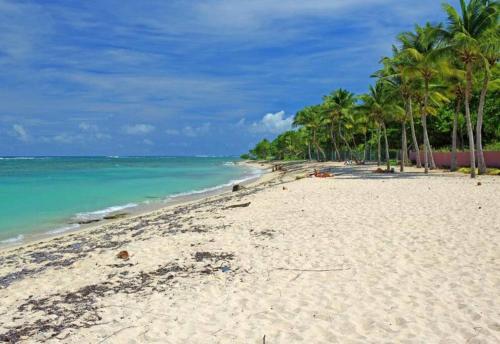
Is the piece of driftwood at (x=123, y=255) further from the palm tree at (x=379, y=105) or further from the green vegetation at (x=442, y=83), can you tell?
the palm tree at (x=379, y=105)

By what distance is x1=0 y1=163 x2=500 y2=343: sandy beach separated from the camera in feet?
18.0

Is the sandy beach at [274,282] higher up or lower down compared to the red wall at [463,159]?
lower down

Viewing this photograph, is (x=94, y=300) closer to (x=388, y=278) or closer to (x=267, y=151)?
(x=388, y=278)

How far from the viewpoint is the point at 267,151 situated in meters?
134

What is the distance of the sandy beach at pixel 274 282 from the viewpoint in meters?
5.50

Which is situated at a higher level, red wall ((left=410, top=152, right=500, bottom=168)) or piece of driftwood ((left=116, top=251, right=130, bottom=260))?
red wall ((left=410, top=152, right=500, bottom=168))

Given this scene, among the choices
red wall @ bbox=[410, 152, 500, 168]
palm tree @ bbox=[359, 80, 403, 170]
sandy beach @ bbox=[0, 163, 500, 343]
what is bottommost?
sandy beach @ bbox=[0, 163, 500, 343]

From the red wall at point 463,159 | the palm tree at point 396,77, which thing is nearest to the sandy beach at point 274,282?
the palm tree at point 396,77

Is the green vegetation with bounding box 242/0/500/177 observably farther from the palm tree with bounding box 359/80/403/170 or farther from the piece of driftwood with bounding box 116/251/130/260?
the piece of driftwood with bounding box 116/251/130/260

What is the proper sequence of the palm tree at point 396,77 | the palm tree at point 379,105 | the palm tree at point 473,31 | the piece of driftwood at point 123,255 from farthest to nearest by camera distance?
1. the palm tree at point 379,105
2. the palm tree at point 396,77
3. the palm tree at point 473,31
4. the piece of driftwood at point 123,255

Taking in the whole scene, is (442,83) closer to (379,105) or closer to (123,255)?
(379,105)

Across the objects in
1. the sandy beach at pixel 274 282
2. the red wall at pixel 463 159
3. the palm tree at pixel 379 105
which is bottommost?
the sandy beach at pixel 274 282

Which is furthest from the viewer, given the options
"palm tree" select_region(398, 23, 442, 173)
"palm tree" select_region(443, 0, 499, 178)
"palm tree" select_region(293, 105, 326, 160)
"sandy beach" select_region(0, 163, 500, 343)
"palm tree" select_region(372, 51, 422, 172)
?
"palm tree" select_region(293, 105, 326, 160)

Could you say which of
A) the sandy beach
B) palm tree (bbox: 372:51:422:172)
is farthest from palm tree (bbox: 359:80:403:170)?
the sandy beach
